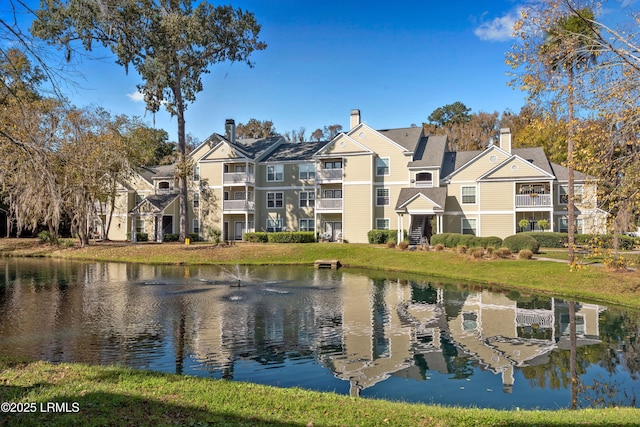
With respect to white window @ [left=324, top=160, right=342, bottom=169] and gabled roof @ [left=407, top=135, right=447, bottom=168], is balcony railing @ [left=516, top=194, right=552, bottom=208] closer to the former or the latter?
gabled roof @ [left=407, top=135, right=447, bottom=168]

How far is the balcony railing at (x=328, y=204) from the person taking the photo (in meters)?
42.2

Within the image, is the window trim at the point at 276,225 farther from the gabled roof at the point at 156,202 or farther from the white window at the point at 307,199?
the gabled roof at the point at 156,202

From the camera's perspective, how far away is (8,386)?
23.0 ft

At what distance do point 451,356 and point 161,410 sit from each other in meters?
7.68

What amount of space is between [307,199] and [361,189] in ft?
20.2

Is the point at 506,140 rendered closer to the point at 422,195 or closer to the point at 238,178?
the point at 422,195

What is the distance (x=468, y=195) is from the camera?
1554 inches

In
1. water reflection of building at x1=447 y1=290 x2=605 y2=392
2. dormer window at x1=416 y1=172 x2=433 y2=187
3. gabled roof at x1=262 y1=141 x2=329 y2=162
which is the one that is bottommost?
water reflection of building at x1=447 y1=290 x2=605 y2=392

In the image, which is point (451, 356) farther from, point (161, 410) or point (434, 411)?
point (161, 410)

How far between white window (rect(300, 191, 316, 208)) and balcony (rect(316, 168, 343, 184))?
2.64 meters

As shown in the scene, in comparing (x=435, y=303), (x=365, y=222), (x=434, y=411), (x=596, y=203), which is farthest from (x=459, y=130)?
(x=434, y=411)

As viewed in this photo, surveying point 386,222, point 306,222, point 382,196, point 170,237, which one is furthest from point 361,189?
point 170,237

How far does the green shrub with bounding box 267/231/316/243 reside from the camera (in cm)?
4128

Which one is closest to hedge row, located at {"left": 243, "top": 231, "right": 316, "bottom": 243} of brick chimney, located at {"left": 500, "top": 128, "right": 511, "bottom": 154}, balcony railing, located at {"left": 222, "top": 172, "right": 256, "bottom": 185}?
balcony railing, located at {"left": 222, "top": 172, "right": 256, "bottom": 185}
